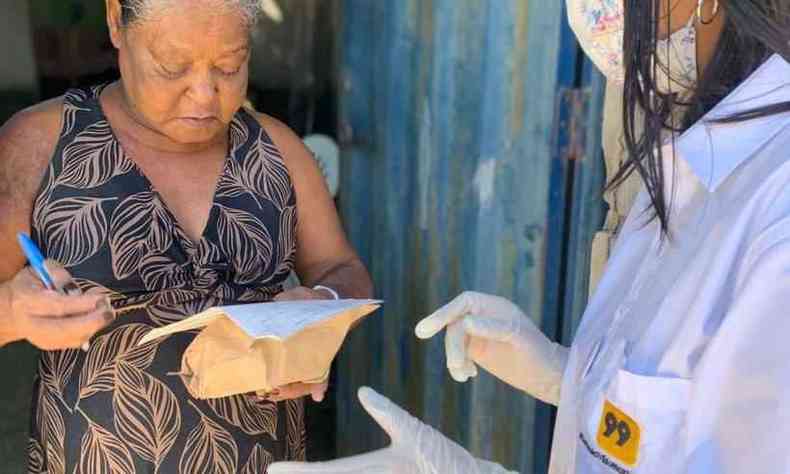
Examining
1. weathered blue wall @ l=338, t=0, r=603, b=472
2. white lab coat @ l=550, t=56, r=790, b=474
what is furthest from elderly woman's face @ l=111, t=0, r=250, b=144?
white lab coat @ l=550, t=56, r=790, b=474

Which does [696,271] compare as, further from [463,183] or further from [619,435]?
[463,183]

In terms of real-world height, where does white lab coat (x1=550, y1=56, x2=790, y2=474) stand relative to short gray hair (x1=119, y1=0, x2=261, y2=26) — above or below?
below

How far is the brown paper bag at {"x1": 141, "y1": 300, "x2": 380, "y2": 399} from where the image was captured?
1.76 m

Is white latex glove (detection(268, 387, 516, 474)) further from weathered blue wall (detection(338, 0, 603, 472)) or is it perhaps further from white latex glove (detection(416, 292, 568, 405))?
weathered blue wall (detection(338, 0, 603, 472))

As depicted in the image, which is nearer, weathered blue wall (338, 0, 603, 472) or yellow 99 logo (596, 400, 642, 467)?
yellow 99 logo (596, 400, 642, 467)

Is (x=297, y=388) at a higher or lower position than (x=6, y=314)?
lower

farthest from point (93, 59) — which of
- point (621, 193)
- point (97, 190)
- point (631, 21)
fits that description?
point (631, 21)

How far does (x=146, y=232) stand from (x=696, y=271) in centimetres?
125

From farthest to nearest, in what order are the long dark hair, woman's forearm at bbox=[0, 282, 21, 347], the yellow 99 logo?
1. woman's forearm at bbox=[0, 282, 21, 347]
2. the yellow 99 logo
3. the long dark hair

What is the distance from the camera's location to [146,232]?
2018mm

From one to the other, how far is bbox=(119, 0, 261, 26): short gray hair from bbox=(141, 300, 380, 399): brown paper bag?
695mm

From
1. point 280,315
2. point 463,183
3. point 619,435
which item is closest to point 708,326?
point 619,435

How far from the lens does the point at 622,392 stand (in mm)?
1326

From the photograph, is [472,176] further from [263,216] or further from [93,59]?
[93,59]
